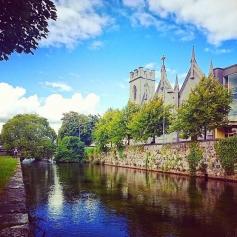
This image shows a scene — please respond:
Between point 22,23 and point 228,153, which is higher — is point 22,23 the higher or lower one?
the higher one

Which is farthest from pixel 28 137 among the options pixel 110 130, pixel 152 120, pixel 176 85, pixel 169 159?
pixel 169 159

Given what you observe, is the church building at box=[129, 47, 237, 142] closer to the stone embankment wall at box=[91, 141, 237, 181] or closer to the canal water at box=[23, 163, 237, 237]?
the stone embankment wall at box=[91, 141, 237, 181]

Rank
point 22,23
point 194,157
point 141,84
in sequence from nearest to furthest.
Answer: point 22,23
point 194,157
point 141,84

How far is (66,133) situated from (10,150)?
105 ft

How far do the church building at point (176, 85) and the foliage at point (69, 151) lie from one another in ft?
58.9

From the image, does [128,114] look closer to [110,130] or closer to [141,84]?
[110,130]

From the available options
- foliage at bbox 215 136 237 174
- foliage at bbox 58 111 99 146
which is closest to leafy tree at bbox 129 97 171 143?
foliage at bbox 215 136 237 174

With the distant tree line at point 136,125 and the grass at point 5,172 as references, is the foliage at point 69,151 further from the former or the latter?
the grass at point 5,172

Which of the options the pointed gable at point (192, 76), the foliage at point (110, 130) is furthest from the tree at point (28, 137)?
the pointed gable at point (192, 76)

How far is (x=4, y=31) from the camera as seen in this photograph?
9.38 meters

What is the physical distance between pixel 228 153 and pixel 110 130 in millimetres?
32278

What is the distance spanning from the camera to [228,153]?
1133 inches

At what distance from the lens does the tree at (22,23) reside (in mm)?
8898

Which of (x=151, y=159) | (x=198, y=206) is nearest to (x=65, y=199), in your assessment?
(x=198, y=206)
